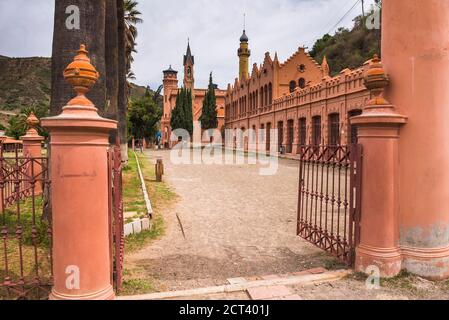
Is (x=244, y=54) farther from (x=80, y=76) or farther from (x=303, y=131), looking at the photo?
(x=80, y=76)

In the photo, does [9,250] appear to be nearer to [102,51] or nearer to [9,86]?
[102,51]

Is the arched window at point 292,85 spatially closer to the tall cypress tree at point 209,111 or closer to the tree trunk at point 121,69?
→ the tall cypress tree at point 209,111

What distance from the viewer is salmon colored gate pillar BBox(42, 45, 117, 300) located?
3641 millimetres

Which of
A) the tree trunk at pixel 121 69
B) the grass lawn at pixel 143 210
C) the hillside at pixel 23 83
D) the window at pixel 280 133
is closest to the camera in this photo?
the grass lawn at pixel 143 210

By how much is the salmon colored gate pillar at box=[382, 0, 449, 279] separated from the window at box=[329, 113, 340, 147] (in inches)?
A: 775

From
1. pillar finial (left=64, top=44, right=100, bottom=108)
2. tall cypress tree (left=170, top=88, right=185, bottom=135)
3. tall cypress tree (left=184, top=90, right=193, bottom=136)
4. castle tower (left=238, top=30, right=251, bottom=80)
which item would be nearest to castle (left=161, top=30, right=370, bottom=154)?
castle tower (left=238, top=30, right=251, bottom=80)

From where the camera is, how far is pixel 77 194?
12.1 feet

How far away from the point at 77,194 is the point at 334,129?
77.6 feet

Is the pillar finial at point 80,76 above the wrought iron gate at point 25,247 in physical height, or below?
above

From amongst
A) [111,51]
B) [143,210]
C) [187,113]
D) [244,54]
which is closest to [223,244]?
[143,210]

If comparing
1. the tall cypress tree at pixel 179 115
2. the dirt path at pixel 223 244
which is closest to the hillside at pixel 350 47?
the tall cypress tree at pixel 179 115

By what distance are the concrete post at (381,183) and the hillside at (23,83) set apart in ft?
371

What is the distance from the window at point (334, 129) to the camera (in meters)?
24.5
